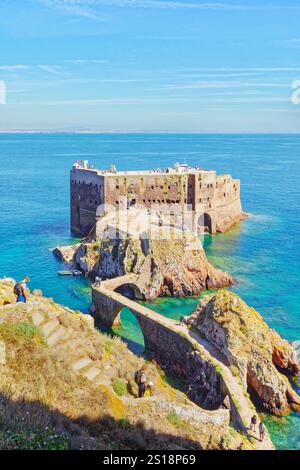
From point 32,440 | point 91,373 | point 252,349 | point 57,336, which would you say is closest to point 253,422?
point 252,349

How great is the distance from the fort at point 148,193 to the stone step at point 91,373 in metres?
35.7

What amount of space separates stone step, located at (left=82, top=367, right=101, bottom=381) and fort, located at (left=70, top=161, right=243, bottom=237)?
35655 millimetres

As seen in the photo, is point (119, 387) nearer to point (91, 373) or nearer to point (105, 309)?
point (91, 373)

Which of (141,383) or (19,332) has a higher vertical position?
(19,332)

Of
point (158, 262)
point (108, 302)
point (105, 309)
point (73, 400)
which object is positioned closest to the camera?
point (73, 400)

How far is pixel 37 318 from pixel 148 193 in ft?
125

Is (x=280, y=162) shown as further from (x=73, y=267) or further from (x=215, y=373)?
(x=215, y=373)

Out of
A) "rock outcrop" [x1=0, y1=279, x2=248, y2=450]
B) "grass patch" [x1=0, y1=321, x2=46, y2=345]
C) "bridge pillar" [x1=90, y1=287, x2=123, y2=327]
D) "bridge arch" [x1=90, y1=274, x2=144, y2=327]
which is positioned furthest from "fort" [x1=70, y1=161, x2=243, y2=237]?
"grass patch" [x1=0, y1=321, x2=46, y2=345]

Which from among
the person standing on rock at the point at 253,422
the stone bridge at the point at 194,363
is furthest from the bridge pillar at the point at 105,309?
the person standing on rock at the point at 253,422

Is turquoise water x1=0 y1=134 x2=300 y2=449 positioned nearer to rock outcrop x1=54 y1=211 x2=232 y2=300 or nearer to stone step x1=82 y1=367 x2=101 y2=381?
rock outcrop x1=54 y1=211 x2=232 y2=300

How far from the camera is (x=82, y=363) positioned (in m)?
16.8

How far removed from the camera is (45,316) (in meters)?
17.4
